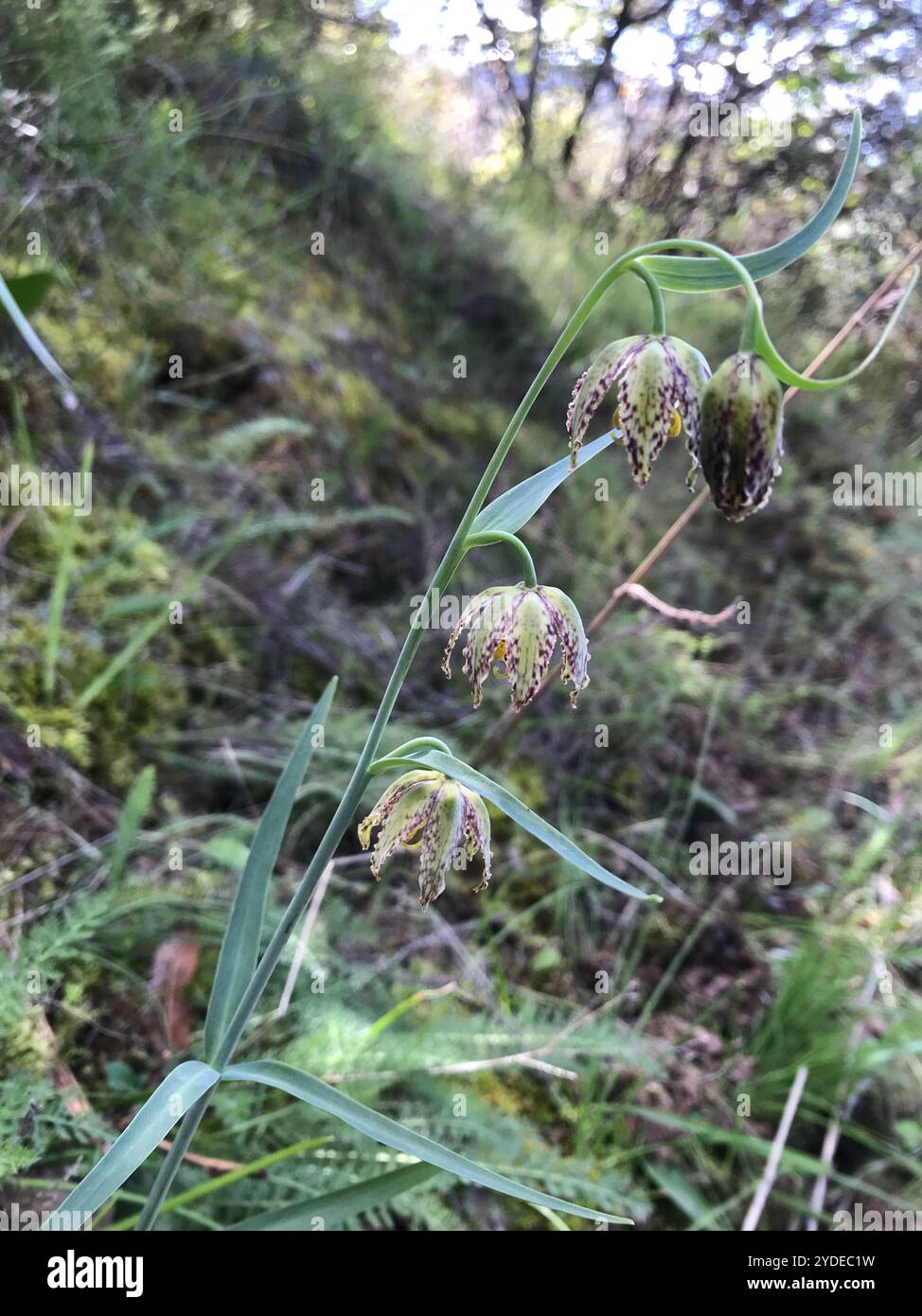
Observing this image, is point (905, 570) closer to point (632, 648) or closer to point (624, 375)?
point (632, 648)

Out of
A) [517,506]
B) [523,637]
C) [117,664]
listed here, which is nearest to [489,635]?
[523,637]

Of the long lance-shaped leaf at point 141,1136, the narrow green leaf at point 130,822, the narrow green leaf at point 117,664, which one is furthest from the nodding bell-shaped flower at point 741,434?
the narrow green leaf at point 117,664

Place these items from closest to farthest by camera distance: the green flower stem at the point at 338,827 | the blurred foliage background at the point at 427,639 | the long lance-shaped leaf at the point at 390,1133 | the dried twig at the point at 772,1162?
the long lance-shaped leaf at the point at 390,1133 → the green flower stem at the point at 338,827 → the blurred foliage background at the point at 427,639 → the dried twig at the point at 772,1162

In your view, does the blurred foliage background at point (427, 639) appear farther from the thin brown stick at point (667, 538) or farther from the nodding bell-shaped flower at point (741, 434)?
the nodding bell-shaped flower at point (741, 434)

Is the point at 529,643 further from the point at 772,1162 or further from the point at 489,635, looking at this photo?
the point at 772,1162

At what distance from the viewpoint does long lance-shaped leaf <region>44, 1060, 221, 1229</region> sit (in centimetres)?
75

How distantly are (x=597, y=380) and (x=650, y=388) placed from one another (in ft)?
0.19

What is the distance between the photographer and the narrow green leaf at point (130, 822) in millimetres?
1419

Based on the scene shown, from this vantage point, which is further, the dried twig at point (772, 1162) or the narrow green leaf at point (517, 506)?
the dried twig at point (772, 1162)

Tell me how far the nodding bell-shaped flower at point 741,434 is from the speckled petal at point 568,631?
0.19 m

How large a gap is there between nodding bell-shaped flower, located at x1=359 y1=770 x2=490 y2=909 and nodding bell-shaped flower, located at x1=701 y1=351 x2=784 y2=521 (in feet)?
1.33

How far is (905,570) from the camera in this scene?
148 inches

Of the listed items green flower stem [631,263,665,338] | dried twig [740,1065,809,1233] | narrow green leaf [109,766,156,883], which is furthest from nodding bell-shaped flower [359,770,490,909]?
dried twig [740,1065,809,1233]

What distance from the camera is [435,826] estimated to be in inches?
36.9
